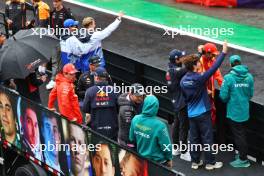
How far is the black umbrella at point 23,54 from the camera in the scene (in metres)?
9.50

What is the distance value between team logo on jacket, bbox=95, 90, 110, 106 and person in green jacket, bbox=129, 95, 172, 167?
797mm

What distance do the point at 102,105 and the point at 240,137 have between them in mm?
2052

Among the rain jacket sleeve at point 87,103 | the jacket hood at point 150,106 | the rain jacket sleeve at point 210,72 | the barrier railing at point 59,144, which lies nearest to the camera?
the barrier railing at point 59,144

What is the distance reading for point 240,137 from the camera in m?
8.71

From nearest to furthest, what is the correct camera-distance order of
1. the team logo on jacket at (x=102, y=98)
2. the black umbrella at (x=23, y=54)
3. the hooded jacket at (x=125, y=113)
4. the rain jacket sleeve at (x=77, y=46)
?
the hooded jacket at (x=125, y=113) → the team logo on jacket at (x=102, y=98) → the black umbrella at (x=23, y=54) → the rain jacket sleeve at (x=77, y=46)

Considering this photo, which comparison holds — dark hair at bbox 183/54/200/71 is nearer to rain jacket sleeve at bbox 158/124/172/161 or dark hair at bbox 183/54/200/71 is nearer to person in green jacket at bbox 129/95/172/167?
person in green jacket at bbox 129/95/172/167

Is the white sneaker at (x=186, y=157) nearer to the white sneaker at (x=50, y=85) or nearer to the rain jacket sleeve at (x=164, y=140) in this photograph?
the rain jacket sleeve at (x=164, y=140)

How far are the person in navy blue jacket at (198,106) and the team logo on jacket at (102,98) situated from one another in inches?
42.7

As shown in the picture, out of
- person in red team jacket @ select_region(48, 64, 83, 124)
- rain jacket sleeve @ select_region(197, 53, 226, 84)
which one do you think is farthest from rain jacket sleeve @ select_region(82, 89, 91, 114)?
rain jacket sleeve @ select_region(197, 53, 226, 84)

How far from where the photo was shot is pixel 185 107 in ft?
29.5

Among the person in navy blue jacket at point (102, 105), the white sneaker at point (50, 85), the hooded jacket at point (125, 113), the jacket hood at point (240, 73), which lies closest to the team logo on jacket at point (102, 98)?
the person in navy blue jacket at point (102, 105)

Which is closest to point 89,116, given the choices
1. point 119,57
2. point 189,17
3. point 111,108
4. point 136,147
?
point 111,108

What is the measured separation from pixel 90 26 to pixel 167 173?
4.44 metres

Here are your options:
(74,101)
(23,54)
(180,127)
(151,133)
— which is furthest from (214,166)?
(23,54)
